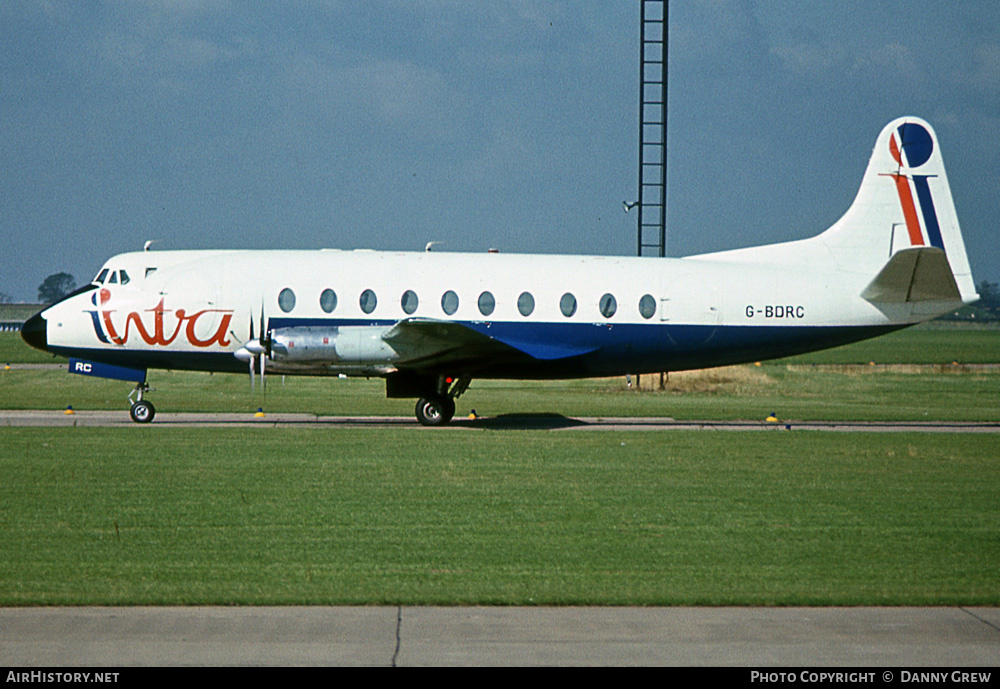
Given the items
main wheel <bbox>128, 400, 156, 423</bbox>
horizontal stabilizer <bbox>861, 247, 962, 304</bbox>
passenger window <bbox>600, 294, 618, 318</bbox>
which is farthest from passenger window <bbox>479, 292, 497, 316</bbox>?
horizontal stabilizer <bbox>861, 247, 962, 304</bbox>

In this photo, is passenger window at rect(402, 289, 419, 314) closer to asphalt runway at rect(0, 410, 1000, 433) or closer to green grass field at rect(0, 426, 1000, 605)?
asphalt runway at rect(0, 410, 1000, 433)

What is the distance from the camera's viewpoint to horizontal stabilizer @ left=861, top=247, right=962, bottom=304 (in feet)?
82.2

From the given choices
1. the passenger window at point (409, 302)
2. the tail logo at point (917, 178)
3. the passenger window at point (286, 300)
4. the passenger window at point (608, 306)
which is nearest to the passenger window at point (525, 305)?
the passenger window at point (608, 306)

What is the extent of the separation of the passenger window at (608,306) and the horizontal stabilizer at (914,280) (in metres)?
6.40

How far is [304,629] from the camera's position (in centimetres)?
873

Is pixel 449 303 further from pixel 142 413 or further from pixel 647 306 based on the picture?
pixel 142 413

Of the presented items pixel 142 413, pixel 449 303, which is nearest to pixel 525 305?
pixel 449 303

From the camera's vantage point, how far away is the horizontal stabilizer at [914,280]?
2505 centimetres

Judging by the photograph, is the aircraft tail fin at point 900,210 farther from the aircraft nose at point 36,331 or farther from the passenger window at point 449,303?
the aircraft nose at point 36,331
